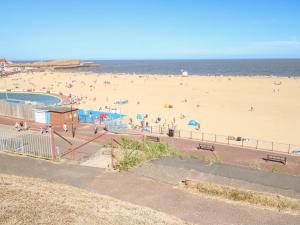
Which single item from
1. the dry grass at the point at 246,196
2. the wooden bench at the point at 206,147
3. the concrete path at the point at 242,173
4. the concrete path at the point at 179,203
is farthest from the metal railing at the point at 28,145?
the wooden bench at the point at 206,147

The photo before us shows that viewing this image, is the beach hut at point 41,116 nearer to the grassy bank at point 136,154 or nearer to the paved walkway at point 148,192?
the paved walkway at point 148,192

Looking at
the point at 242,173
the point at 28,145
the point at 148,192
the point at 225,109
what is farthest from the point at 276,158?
the point at 225,109

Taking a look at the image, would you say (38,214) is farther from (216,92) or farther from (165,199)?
(216,92)

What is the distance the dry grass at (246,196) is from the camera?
9516 mm

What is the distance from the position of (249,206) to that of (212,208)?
1211 mm

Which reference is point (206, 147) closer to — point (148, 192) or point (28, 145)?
point (148, 192)

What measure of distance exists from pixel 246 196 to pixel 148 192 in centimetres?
344

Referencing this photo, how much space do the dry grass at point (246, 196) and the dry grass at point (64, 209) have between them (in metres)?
2.39

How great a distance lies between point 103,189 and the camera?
11.4m

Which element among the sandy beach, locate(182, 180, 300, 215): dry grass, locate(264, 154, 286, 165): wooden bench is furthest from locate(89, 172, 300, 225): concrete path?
the sandy beach

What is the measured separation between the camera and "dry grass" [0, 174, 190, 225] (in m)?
7.89

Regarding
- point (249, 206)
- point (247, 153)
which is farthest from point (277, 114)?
point (249, 206)

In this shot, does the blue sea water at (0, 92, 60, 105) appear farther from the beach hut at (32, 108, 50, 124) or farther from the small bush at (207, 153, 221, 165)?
the small bush at (207, 153, 221, 165)

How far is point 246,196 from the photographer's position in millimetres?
10117
